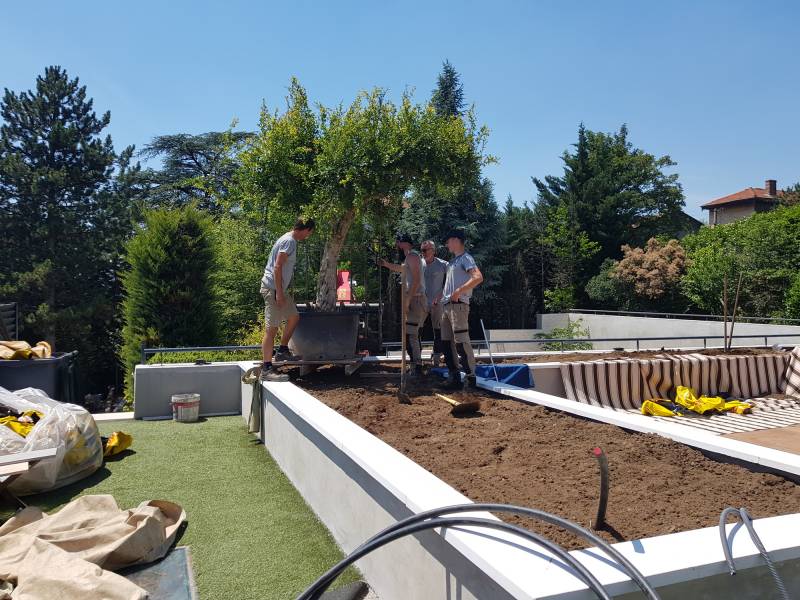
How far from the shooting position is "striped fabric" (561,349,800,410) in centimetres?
820

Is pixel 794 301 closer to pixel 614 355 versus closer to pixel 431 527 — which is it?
pixel 614 355

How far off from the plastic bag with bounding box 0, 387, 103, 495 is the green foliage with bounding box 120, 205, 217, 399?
4.89m

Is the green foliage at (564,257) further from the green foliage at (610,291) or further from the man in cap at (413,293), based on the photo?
the man in cap at (413,293)

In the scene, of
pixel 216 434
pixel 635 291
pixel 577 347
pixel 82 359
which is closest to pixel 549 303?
pixel 635 291

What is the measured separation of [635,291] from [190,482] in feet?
70.6

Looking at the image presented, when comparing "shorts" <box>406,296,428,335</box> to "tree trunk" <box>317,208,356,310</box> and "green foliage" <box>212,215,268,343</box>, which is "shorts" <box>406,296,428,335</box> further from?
"green foliage" <box>212,215,268,343</box>

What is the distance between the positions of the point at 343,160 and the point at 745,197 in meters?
44.7

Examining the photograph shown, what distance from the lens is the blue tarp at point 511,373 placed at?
7.45 metres

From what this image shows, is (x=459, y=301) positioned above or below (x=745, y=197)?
below

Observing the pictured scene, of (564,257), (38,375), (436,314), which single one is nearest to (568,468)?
(436,314)

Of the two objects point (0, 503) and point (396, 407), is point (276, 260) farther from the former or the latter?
point (0, 503)

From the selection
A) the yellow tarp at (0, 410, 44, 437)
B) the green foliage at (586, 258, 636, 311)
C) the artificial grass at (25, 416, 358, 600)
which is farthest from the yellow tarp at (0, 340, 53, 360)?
the green foliage at (586, 258, 636, 311)

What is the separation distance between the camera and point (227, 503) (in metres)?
4.25

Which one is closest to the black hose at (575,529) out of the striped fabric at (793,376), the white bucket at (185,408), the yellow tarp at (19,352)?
the white bucket at (185,408)
